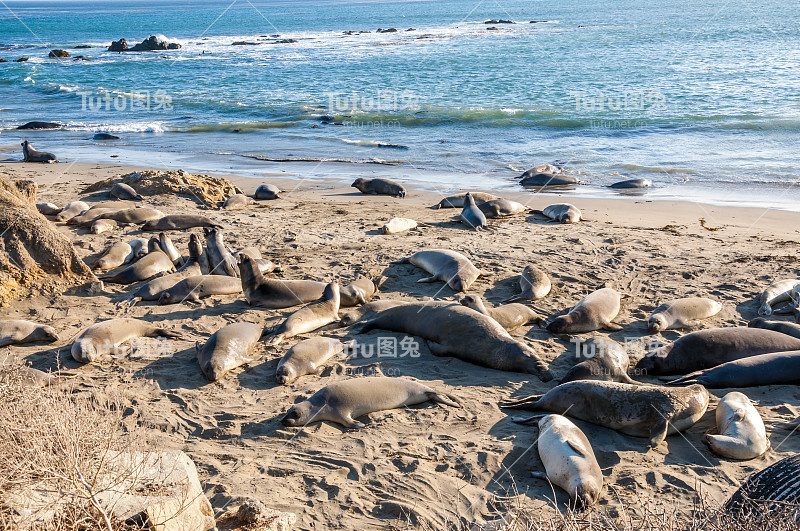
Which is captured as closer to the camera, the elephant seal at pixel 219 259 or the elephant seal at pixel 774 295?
the elephant seal at pixel 774 295

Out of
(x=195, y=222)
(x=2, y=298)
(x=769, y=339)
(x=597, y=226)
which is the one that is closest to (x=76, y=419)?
(x=2, y=298)

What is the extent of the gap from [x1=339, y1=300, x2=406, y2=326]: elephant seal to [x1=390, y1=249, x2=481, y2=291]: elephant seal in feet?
2.67

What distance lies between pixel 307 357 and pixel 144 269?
2.98 meters

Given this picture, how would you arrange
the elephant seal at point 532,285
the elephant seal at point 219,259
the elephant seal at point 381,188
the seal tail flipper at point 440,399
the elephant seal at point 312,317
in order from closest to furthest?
the seal tail flipper at point 440,399
the elephant seal at point 312,317
the elephant seal at point 532,285
the elephant seal at point 219,259
the elephant seal at point 381,188

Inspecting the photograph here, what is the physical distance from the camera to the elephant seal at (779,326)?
Result: 5852mm

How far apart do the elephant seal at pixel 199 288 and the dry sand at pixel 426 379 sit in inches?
4.7

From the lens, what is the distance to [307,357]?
5.45m

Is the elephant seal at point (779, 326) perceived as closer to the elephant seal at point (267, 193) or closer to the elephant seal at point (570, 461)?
the elephant seal at point (570, 461)

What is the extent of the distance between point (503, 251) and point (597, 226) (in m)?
2.00

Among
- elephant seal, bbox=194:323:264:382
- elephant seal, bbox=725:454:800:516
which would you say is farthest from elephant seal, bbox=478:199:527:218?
elephant seal, bbox=725:454:800:516

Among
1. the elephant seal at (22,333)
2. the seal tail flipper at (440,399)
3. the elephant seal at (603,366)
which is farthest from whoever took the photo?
the elephant seal at (22,333)

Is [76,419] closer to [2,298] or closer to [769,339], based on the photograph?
[2,298]

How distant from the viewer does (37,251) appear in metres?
6.75

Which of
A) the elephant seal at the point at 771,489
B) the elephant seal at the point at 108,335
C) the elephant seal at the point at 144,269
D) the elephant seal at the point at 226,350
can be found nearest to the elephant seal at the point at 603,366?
the elephant seal at the point at 771,489
